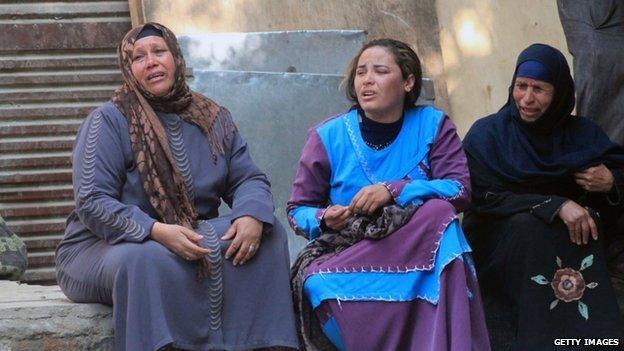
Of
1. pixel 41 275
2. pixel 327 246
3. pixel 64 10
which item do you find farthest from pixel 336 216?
pixel 64 10

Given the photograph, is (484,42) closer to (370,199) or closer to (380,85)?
(380,85)

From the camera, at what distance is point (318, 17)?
797cm

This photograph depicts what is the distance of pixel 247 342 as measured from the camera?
5152 mm

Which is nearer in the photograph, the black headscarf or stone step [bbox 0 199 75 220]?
the black headscarf

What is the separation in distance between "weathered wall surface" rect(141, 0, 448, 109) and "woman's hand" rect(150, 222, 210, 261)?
112 inches

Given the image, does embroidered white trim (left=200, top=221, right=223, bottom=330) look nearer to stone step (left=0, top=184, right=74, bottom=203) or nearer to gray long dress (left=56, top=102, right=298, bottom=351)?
gray long dress (left=56, top=102, right=298, bottom=351)

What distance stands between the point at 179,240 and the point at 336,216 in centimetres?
64

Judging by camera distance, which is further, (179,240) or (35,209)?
(35,209)

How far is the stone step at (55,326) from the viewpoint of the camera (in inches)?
198

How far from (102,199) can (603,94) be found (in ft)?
8.41

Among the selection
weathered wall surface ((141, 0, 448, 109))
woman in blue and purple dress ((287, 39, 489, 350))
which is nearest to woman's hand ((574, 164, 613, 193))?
woman in blue and purple dress ((287, 39, 489, 350))

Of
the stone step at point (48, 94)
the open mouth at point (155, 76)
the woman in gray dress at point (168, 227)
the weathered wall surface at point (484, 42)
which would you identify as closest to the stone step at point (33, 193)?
the stone step at point (48, 94)

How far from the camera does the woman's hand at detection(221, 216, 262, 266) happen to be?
5184 millimetres

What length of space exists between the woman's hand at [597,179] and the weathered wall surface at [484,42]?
1936mm
